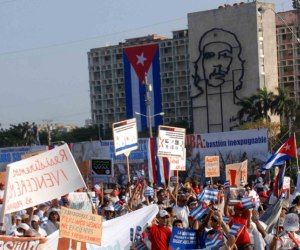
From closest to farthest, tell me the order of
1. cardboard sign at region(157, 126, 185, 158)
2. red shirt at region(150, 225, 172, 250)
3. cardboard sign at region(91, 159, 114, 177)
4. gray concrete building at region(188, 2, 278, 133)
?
red shirt at region(150, 225, 172, 250), cardboard sign at region(157, 126, 185, 158), cardboard sign at region(91, 159, 114, 177), gray concrete building at region(188, 2, 278, 133)

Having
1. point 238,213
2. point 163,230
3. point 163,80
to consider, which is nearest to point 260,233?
point 238,213

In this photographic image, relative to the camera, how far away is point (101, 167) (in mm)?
21516

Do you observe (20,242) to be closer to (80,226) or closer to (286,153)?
(80,226)

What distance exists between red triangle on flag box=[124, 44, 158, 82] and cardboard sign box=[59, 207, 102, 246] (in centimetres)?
6053

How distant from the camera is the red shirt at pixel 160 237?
11445mm

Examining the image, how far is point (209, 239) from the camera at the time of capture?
10.9 m

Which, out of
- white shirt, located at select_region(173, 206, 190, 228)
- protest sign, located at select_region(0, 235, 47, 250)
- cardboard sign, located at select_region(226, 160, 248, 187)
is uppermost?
protest sign, located at select_region(0, 235, 47, 250)

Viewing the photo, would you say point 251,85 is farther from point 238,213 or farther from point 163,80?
point 238,213

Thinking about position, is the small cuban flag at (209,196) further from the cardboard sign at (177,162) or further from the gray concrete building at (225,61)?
the gray concrete building at (225,61)

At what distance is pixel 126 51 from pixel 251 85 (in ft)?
85.3

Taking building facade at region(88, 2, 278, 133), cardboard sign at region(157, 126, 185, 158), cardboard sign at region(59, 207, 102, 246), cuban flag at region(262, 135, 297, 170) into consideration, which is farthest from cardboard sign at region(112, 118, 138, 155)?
building facade at region(88, 2, 278, 133)

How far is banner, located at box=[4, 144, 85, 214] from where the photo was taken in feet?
31.0

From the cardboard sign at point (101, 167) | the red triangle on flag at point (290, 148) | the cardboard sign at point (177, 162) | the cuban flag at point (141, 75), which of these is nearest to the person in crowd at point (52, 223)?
the cardboard sign at point (177, 162)

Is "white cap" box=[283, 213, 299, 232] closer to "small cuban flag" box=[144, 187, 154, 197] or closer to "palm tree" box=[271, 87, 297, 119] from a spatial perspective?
"small cuban flag" box=[144, 187, 154, 197]
